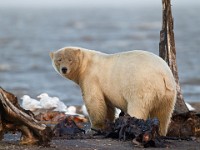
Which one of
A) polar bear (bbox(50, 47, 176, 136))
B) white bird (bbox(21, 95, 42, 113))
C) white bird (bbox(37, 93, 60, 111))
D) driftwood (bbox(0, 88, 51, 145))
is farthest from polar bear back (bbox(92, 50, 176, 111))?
white bird (bbox(21, 95, 42, 113))

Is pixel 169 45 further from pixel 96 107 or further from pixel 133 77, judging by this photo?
pixel 133 77

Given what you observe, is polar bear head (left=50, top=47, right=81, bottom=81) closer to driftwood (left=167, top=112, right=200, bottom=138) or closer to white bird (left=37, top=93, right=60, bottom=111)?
driftwood (left=167, top=112, right=200, bottom=138)

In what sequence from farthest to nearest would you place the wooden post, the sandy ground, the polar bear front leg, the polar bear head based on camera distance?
the wooden post, the polar bear head, the polar bear front leg, the sandy ground

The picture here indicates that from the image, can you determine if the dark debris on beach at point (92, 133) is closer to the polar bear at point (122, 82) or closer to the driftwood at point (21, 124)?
the driftwood at point (21, 124)

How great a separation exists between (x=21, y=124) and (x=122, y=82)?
6.71 ft

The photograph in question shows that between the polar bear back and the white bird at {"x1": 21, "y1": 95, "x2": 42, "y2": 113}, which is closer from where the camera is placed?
the polar bear back

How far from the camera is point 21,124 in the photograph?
884 centimetres

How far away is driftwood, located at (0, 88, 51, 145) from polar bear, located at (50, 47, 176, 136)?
1.73 meters

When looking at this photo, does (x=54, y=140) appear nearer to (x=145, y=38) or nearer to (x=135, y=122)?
(x=135, y=122)

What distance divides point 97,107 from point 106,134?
1069mm

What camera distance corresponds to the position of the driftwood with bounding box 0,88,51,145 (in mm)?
8750

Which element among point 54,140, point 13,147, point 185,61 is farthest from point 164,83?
point 185,61

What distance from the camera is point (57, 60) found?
1130cm

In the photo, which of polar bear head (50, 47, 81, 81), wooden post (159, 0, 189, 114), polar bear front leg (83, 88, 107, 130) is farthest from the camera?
wooden post (159, 0, 189, 114)
